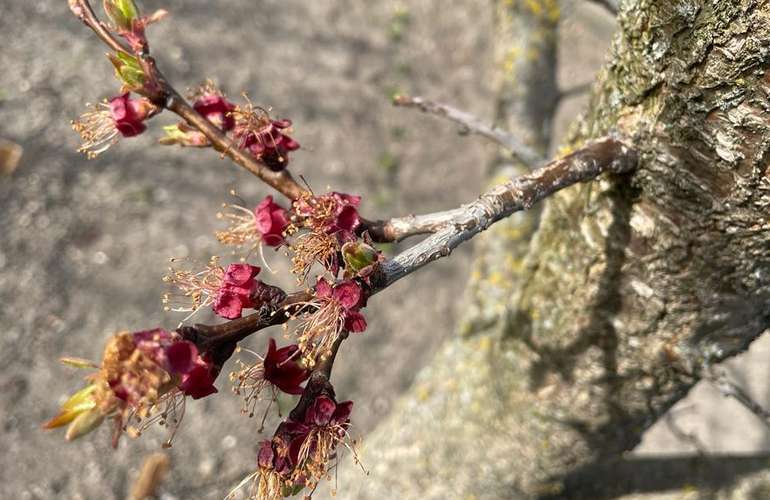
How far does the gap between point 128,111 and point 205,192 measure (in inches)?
120

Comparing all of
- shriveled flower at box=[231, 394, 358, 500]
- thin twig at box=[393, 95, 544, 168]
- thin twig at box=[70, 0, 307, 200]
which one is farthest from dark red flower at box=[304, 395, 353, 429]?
thin twig at box=[393, 95, 544, 168]

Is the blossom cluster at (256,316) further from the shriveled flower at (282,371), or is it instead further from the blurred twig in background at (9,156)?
the blurred twig in background at (9,156)

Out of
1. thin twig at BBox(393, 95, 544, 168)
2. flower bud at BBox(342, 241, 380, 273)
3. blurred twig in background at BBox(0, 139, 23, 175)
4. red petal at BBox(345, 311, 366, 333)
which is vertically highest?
blurred twig in background at BBox(0, 139, 23, 175)

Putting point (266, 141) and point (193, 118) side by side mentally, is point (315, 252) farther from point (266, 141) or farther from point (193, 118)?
point (193, 118)

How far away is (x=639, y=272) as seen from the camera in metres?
1.28

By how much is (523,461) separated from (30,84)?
3.99 meters

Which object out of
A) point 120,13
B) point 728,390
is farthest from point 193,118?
point 728,390

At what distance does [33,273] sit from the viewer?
355cm

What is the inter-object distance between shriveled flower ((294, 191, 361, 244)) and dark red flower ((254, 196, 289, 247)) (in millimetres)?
133

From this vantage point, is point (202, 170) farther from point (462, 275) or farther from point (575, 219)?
point (575, 219)

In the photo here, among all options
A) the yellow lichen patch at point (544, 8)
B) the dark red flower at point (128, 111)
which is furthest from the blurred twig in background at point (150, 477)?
the yellow lichen patch at point (544, 8)

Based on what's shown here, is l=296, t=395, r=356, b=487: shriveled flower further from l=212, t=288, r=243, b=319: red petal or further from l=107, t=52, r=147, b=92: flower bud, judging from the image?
l=107, t=52, r=147, b=92: flower bud

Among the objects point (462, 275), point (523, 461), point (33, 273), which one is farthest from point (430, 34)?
point (523, 461)

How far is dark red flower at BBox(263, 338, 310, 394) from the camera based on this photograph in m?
0.95
